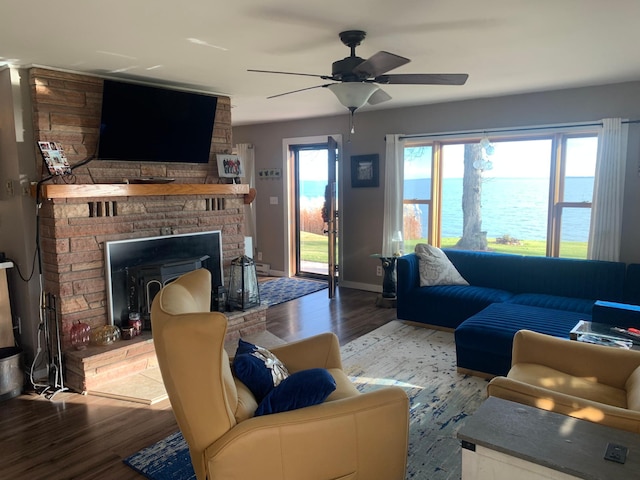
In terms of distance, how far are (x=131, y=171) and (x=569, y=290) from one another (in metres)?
4.12

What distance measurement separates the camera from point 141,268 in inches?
157

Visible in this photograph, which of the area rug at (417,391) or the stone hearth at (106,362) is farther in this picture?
the stone hearth at (106,362)

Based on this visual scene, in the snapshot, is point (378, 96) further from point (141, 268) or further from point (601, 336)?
point (141, 268)

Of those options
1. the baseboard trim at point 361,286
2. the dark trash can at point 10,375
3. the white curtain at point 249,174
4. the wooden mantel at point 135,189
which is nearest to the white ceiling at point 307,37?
the wooden mantel at point 135,189

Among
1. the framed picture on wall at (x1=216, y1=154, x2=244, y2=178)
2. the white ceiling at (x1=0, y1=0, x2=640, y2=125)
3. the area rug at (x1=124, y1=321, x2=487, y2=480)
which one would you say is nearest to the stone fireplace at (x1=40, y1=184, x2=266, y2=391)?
the framed picture on wall at (x1=216, y1=154, x2=244, y2=178)

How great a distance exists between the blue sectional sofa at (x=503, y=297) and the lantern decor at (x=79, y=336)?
113 inches

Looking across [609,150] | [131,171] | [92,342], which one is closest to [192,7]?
[131,171]

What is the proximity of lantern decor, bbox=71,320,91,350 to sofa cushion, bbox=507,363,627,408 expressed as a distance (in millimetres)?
3038

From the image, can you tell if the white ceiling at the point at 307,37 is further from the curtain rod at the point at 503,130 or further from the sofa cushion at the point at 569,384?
the sofa cushion at the point at 569,384

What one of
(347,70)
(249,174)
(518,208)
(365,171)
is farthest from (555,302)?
(249,174)

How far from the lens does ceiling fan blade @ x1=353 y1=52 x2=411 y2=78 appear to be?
248 centimetres

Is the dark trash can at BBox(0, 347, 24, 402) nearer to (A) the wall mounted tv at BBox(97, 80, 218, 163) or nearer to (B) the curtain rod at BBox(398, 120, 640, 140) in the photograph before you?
(A) the wall mounted tv at BBox(97, 80, 218, 163)

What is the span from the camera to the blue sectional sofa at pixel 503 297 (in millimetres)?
3518

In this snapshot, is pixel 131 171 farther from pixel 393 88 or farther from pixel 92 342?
pixel 393 88
